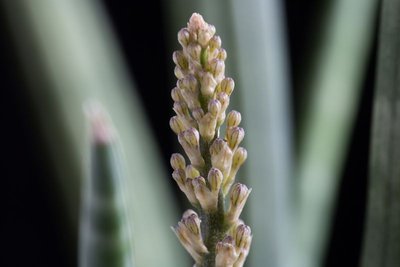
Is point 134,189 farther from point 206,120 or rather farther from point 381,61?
point 206,120

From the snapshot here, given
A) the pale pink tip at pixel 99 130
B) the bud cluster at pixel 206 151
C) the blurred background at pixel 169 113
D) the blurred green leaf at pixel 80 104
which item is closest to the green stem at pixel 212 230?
the bud cluster at pixel 206 151

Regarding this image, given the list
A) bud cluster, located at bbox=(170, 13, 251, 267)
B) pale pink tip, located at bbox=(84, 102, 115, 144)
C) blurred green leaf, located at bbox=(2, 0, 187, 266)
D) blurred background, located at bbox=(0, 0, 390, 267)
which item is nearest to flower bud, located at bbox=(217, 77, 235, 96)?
bud cluster, located at bbox=(170, 13, 251, 267)

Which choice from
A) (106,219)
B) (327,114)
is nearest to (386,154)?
(106,219)

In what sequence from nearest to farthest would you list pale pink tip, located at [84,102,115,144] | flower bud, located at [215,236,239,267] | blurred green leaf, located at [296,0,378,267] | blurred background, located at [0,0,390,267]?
flower bud, located at [215,236,239,267]
pale pink tip, located at [84,102,115,144]
blurred background, located at [0,0,390,267]
blurred green leaf, located at [296,0,378,267]

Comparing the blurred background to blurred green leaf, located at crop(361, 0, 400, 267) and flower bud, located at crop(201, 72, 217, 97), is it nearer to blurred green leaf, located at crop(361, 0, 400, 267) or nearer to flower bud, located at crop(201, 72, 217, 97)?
blurred green leaf, located at crop(361, 0, 400, 267)

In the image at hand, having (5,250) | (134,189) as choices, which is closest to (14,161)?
(5,250)

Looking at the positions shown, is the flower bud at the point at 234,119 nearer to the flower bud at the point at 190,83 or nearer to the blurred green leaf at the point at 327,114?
the flower bud at the point at 190,83
